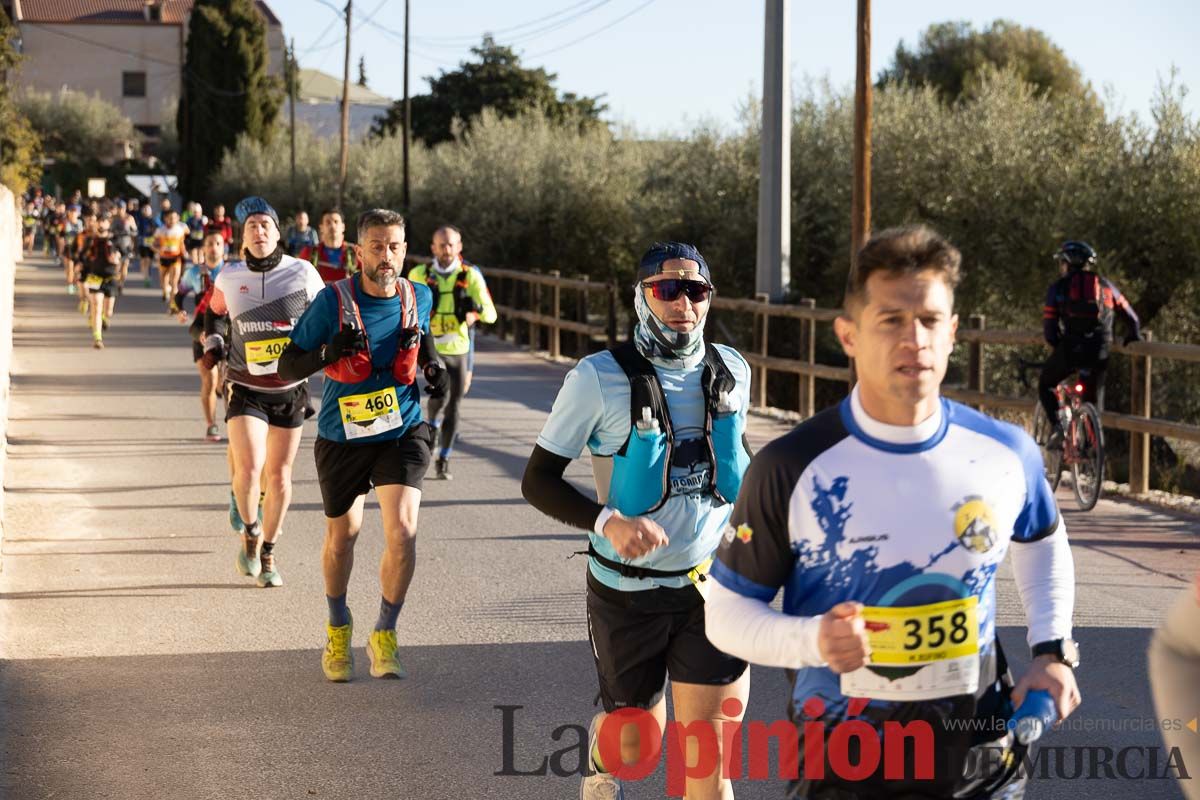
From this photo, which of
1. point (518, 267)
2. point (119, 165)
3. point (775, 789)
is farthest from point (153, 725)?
point (119, 165)

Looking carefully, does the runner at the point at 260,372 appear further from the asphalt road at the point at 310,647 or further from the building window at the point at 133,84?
the building window at the point at 133,84

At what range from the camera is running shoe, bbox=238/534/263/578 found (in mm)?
8812

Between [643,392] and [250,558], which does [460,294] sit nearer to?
[250,558]

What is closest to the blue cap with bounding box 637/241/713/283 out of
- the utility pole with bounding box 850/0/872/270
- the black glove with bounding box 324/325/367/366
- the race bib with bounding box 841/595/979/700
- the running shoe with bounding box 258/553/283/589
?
the race bib with bounding box 841/595/979/700

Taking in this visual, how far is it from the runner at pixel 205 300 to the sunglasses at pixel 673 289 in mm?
4975

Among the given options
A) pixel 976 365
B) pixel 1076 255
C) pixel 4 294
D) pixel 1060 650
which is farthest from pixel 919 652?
pixel 976 365

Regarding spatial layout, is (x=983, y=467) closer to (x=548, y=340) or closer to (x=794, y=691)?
(x=794, y=691)

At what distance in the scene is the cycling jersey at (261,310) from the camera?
341 inches

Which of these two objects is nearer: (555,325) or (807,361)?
(807,361)

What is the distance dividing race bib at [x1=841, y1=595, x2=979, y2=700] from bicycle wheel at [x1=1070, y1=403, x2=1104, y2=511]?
882 cm

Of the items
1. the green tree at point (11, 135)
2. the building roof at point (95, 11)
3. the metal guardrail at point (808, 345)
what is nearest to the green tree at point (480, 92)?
the green tree at point (11, 135)

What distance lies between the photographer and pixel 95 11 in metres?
106

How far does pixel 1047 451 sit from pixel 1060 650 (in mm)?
9383

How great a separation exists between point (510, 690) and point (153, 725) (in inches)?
55.8
